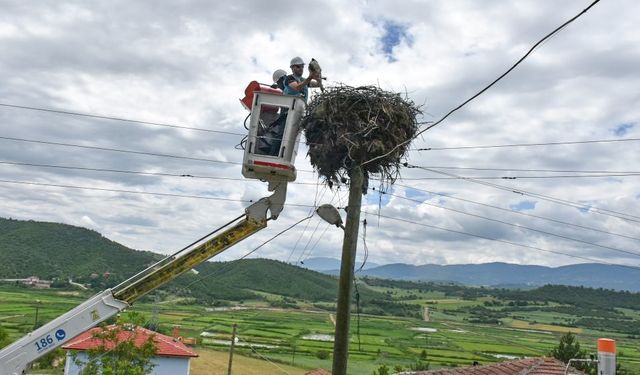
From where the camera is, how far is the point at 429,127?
10062mm

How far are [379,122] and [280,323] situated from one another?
96.7 meters

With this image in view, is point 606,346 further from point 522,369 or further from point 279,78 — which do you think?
point 279,78

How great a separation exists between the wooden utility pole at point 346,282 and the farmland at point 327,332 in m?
43.5

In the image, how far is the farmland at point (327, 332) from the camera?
68125mm

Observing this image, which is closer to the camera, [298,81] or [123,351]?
[298,81]

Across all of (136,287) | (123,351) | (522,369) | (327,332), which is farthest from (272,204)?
(327,332)

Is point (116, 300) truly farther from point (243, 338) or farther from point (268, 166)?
point (243, 338)

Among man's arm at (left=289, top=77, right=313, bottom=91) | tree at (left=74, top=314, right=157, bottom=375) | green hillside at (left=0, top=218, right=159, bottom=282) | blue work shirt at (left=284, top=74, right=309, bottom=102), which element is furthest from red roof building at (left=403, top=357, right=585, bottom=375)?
green hillside at (left=0, top=218, right=159, bottom=282)

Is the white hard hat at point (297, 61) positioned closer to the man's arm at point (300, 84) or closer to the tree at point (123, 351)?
the man's arm at point (300, 84)

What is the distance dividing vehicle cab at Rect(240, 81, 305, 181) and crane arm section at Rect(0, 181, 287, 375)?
1.59 feet

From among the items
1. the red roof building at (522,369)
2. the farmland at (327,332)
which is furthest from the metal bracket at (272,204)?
the farmland at (327,332)

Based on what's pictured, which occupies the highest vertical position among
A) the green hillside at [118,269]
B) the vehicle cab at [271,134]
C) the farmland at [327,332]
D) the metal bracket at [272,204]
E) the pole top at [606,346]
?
the vehicle cab at [271,134]

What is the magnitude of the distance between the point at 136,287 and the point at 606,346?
776 centimetres

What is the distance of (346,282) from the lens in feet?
25.6
